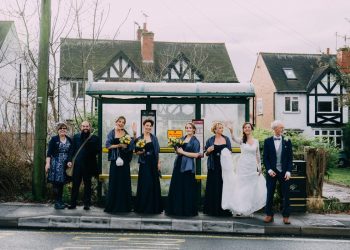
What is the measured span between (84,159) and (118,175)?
0.77m

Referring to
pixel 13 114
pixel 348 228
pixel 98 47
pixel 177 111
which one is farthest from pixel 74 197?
pixel 98 47

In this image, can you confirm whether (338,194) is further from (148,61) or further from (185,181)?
(148,61)

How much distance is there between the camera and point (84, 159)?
9.89 meters

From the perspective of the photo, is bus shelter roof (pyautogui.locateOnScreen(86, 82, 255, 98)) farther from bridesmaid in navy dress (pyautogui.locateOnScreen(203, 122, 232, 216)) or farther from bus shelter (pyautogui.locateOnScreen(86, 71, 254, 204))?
bridesmaid in navy dress (pyautogui.locateOnScreen(203, 122, 232, 216))

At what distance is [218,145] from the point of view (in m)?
9.70

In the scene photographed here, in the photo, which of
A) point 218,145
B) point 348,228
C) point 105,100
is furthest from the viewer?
point 105,100

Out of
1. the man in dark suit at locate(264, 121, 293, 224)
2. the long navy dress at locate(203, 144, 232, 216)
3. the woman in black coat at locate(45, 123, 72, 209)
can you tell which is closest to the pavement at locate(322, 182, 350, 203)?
the man in dark suit at locate(264, 121, 293, 224)

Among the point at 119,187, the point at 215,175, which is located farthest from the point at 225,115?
the point at 119,187

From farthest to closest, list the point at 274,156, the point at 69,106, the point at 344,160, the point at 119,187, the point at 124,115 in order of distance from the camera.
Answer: the point at 344,160 → the point at 69,106 → the point at 124,115 → the point at 119,187 → the point at 274,156

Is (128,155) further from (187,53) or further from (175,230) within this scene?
(187,53)

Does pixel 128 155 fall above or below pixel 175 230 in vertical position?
above

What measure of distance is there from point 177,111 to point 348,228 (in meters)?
4.28

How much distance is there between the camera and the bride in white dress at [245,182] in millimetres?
9492

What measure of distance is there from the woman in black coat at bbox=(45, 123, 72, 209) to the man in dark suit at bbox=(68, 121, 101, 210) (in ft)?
0.67
